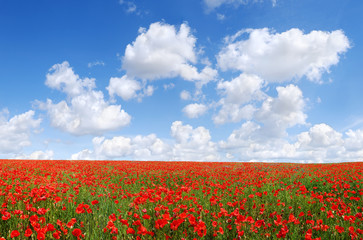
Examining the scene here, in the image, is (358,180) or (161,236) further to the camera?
(358,180)

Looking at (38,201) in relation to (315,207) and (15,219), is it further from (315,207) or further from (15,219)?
(315,207)

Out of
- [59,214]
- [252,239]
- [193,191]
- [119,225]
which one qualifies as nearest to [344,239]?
[252,239]

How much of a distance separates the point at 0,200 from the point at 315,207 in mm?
8227

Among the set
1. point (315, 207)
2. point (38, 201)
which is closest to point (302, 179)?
point (315, 207)

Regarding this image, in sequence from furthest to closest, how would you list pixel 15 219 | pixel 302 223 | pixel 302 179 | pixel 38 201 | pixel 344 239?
pixel 302 179 < pixel 38 201 < pixel 302 223 < pixel 15 219 < pixel 344 239

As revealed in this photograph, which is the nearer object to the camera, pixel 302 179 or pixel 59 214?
pixel 59 214

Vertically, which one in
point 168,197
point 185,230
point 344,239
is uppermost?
point 168,197

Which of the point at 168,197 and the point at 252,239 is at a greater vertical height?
the point at 168,197

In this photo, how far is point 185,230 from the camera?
4555mm

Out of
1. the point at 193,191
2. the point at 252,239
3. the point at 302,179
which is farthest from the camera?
the point at 302,179

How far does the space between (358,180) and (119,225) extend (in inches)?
392

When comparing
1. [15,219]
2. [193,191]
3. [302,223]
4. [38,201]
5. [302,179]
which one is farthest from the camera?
[302,179]

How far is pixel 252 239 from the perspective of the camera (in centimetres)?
442

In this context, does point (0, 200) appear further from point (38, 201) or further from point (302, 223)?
point (302, 223)
